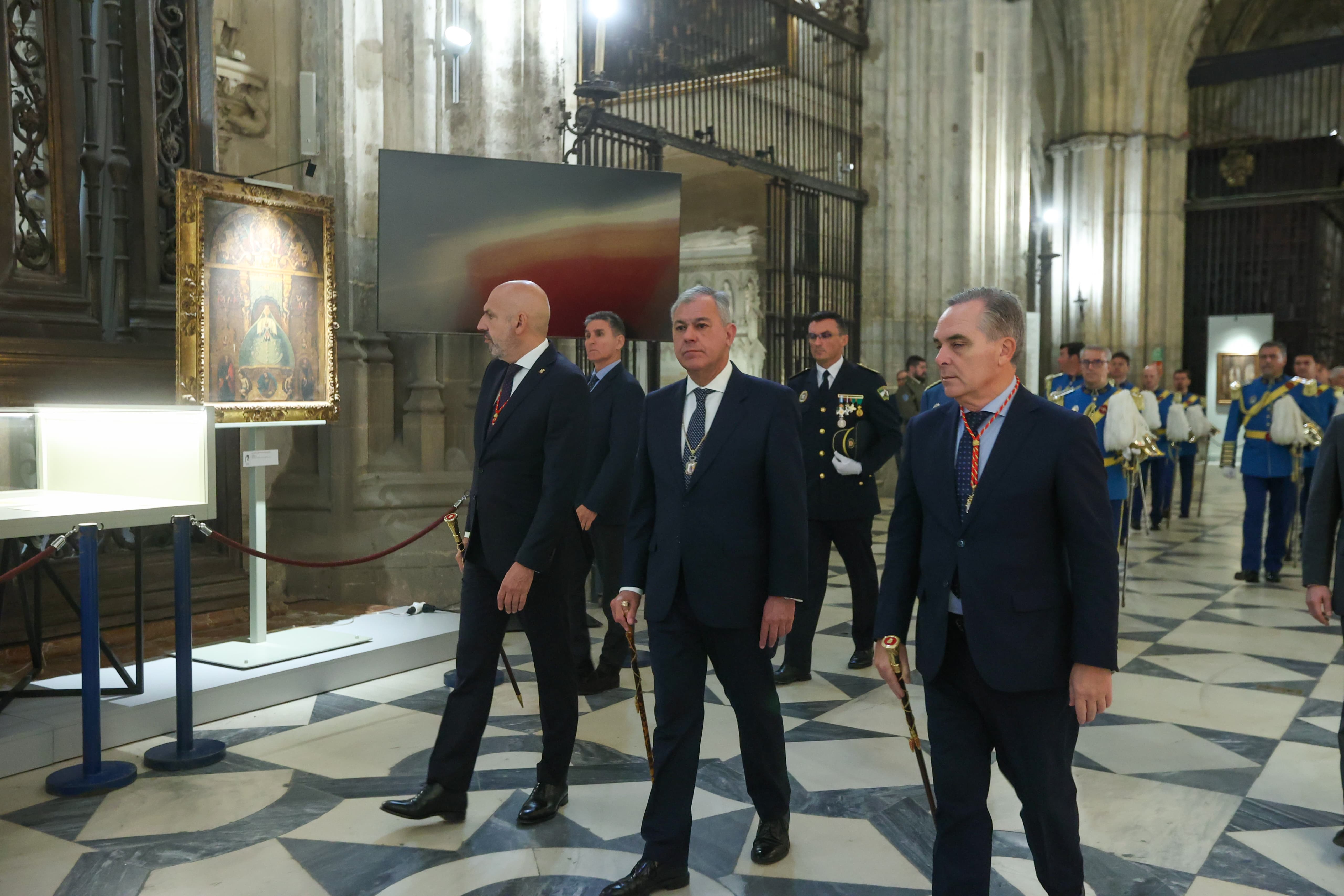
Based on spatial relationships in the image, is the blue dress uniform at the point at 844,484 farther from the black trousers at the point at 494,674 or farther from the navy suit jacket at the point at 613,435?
the black trousers at the point at 494,674

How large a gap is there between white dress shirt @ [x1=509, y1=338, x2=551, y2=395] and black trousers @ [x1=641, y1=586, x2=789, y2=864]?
0.95 m

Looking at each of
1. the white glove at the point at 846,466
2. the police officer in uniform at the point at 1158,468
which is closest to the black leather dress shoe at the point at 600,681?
the white glove at the point at 846,466

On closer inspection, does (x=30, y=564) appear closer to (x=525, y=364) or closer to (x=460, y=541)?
(x=460, y=541)

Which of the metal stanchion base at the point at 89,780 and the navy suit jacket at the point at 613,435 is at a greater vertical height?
the navy suit jacket at the point at 613,435

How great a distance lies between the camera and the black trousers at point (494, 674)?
3535 millimetres

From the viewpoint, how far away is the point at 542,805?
362 centimetres

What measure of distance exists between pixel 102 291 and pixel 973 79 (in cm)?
1072

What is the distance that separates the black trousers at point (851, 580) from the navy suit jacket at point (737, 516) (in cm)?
223

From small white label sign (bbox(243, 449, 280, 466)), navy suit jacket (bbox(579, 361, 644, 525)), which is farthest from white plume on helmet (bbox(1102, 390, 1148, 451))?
small white label sign (bbox(243, 449, 280, 466))

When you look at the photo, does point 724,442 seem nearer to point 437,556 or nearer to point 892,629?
point 892,629

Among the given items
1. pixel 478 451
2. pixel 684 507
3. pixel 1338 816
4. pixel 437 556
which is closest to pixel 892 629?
pixel 684 507

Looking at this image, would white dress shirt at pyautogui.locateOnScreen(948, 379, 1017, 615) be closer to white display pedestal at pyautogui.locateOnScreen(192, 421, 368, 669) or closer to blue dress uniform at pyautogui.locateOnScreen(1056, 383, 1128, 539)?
white display pedestal at pyautogui.locateOnScreen(192, 421, 368, 669)

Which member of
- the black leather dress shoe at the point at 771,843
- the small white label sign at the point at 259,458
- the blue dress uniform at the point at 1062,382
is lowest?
the black leather dress shoe at the point at 771,843

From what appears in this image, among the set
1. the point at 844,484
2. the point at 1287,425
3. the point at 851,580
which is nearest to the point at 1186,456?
the point at 1287,425
